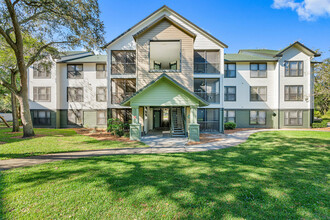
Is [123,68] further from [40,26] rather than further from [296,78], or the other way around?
[296,78]

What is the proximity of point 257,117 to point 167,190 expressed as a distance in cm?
2037

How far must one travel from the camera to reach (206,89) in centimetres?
1661

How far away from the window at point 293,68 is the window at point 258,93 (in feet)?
11.2

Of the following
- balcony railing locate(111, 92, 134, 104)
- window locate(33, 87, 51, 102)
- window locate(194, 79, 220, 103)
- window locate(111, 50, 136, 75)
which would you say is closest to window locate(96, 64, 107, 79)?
window locate(111, 50, 136, 75)

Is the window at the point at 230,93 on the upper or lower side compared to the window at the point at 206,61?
lower

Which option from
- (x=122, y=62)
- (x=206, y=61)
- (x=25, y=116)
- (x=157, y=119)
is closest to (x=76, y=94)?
(x=25, y=116)

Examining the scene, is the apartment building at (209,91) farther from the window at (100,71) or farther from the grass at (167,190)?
the grass at (167,190)

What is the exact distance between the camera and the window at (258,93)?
64.7 feet

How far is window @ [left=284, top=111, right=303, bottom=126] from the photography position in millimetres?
19406

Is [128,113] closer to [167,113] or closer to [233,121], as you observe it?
[167,113]

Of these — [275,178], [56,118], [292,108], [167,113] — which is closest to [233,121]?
[292,108]

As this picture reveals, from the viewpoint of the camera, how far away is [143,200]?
3.70 metres

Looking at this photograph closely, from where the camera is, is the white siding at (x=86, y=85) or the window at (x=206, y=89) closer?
the window at (x=206, y=89)

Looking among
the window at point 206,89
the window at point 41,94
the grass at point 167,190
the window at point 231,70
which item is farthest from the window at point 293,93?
the window at point 41,94
